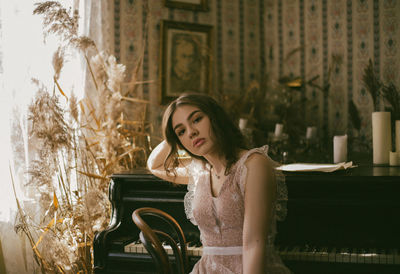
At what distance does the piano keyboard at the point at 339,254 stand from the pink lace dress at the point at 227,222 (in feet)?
0.69

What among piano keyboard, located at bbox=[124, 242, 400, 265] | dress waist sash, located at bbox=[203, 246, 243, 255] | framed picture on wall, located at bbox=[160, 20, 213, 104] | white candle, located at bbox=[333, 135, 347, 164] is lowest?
piano keyboard, located at bbox=[124, 242, 400, 265]

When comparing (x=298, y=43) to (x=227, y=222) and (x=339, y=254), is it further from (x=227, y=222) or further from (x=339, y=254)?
(x=227, y=222)

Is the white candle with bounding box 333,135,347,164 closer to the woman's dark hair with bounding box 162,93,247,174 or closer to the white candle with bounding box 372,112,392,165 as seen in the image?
the white candle with bounding box 372,112,392,165

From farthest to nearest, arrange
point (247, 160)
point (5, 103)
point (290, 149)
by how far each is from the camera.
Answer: point (290, 149)
point (5, 103)
point (247, 160)

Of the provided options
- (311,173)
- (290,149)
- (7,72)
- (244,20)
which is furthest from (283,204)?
(244,20)

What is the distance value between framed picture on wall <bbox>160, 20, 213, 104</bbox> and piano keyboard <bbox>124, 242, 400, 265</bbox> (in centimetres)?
222

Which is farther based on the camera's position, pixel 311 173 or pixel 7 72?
pixel 7 72

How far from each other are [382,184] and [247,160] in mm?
713

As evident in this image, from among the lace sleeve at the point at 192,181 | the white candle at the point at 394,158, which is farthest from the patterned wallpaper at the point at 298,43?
the lace sleeve at the point at 192,181

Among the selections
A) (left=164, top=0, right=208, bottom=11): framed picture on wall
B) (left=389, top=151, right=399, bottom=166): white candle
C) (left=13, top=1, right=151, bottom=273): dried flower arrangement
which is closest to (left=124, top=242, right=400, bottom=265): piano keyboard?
(left=389, top=151, right=399, bottom=166): white candle

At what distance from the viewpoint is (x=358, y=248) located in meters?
1.82

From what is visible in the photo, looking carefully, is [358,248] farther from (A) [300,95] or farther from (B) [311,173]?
(A) [300,95]

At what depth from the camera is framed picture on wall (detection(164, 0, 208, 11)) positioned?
3771mm

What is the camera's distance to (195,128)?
1.55m
